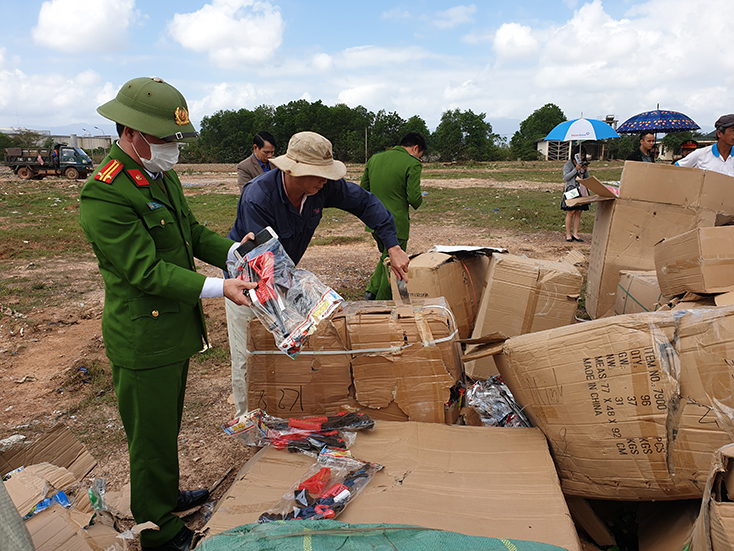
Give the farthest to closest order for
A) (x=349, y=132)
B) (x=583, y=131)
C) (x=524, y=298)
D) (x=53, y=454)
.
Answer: (x=349, y=132), (x=583, y=131), (x=524, y=298), (x=53, y=454)

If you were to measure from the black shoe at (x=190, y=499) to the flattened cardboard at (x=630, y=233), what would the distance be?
3074mm

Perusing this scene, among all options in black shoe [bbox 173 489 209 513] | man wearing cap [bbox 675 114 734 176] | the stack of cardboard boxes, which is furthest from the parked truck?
the stack of cardboard boxes

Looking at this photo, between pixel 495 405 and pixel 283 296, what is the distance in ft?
4.16

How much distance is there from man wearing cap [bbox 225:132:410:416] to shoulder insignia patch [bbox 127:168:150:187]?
623 millimetres

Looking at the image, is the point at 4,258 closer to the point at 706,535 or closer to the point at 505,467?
the point at 505,467

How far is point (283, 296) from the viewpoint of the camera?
1.74 metres

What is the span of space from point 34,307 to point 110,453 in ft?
9.97

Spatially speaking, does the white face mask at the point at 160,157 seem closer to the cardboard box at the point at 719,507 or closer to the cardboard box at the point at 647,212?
the cardboard box at the point at 719,507

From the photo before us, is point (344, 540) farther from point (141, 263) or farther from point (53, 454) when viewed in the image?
point (53, 454)

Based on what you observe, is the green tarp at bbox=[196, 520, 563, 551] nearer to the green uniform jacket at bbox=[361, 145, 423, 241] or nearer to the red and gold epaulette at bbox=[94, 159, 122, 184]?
the red and gold epaulette at bbox=[94, 159, 122, 184]

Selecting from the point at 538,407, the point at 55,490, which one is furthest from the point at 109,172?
the point at 538,407

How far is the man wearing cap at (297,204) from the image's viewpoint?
223 centimetres

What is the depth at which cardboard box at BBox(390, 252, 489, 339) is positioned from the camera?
3.31 metres

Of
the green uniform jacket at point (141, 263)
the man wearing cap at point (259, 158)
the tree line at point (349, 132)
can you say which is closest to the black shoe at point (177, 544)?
the green uniform jacket at point (141, 263)
